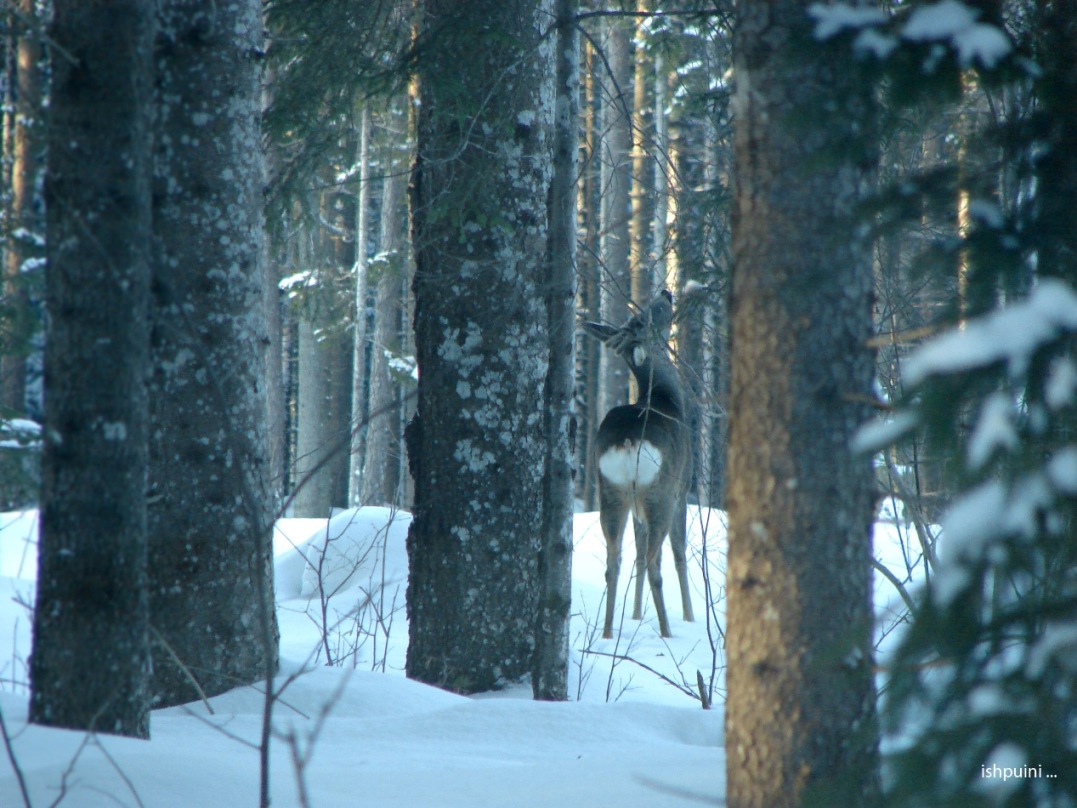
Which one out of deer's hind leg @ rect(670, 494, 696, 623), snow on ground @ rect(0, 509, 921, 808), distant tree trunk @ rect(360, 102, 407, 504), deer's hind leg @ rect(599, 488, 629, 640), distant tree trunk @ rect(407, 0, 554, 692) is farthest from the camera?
distant tree trunk @ rect(360, 102, 407, 504)

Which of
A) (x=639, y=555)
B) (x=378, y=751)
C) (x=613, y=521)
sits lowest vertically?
(x=378, y=751)

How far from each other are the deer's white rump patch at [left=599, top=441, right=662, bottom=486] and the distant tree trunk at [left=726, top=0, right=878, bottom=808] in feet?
20.4

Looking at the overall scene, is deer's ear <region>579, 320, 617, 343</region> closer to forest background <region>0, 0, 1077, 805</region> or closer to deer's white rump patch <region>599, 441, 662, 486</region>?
forest background <region>0, 0, 1077, 805</region>

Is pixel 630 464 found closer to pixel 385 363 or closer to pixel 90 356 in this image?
pixel 90 356

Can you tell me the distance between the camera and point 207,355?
4332 millimetres

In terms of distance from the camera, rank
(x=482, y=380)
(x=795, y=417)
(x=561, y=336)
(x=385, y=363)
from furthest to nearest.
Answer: (x=385, y=363)
(x=561, y=336)
(x=482, y=380)
(x=795, y=417)

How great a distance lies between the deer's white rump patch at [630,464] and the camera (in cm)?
833

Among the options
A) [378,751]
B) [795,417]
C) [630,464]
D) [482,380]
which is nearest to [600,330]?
[482,380]

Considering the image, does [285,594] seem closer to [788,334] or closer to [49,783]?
[49,783]

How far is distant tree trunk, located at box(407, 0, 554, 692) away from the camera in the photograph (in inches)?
218

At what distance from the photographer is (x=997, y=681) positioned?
5.05 feet

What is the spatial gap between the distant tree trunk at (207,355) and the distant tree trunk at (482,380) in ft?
4.18

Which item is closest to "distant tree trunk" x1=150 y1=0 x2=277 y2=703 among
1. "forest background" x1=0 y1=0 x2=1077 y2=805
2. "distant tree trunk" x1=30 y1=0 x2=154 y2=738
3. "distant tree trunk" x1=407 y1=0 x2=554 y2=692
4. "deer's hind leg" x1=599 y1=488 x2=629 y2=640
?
"forest background" x1=0 y1=0 x2=1077 y2=805

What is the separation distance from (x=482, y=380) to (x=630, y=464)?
309 cm
